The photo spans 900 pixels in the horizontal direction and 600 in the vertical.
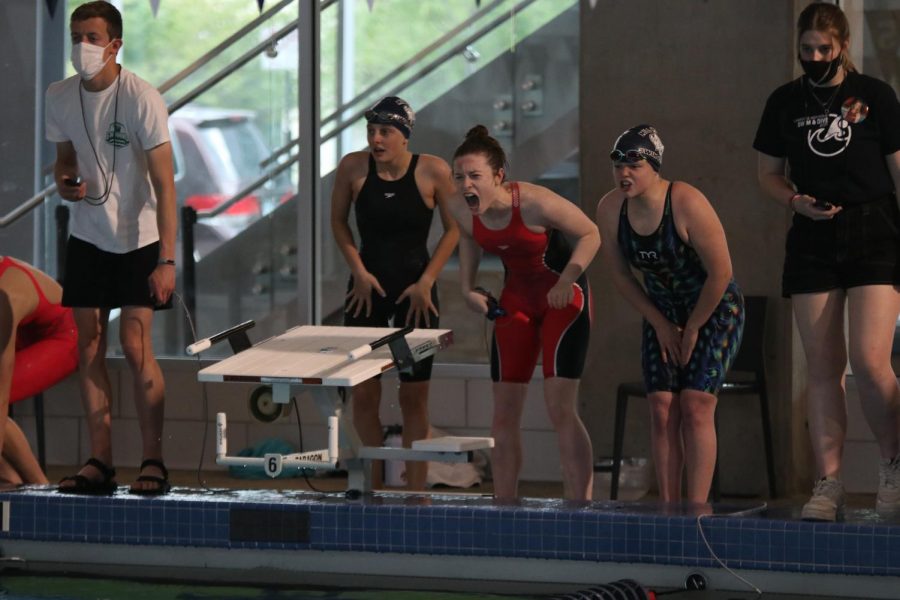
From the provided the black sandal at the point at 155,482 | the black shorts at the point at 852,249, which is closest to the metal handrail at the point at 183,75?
the black sandal at the point at 155,482

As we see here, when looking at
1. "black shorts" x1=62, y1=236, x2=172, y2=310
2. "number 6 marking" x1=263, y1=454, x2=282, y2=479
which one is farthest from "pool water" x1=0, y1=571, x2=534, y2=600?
"black shorts" x1=62, y1=236, x2=172, y2=310

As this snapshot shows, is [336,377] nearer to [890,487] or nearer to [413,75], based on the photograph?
[890,487]

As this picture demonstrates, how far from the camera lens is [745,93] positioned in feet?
21.5

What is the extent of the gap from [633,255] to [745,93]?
6.08 ft

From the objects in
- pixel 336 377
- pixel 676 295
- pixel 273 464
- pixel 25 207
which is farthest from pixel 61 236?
pixel 676 295

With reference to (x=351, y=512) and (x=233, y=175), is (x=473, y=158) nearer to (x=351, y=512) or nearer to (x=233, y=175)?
(x=351, y=512)

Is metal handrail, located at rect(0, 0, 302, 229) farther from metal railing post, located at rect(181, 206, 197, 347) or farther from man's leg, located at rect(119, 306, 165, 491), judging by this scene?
man's leg, located at rect(119, 306, 165, 491)

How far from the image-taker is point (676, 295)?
5059mm

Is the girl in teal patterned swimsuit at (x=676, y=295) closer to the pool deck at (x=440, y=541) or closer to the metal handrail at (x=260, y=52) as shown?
the pool deck at (x=440, y=541)

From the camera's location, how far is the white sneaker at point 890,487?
4676mm

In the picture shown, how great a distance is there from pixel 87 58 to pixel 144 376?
1145 mm

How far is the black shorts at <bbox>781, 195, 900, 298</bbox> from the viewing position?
4.60 m

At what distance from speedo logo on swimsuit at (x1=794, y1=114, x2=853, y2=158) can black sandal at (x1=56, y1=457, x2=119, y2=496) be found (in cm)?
275

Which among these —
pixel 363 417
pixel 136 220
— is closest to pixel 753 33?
pixel 363 417
